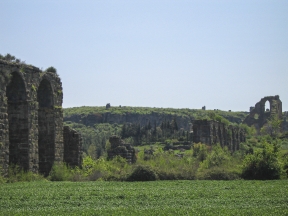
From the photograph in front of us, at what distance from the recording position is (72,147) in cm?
2522

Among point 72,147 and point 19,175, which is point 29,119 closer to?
point 19,175

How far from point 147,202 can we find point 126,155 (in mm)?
14205

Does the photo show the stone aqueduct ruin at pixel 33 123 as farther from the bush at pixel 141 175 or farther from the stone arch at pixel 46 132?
the bush at pixel 141 175

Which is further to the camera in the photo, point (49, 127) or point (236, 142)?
point (236, 142)

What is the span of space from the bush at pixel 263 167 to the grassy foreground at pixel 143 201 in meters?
5.73

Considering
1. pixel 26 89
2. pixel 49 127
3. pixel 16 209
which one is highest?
pixel 26 89

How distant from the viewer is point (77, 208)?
11.7m

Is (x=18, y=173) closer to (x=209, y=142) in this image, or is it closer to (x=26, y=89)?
(x=26, y=89)

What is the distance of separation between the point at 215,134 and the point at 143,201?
1174 inches

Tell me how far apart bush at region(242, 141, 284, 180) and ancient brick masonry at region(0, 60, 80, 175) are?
30.0ft

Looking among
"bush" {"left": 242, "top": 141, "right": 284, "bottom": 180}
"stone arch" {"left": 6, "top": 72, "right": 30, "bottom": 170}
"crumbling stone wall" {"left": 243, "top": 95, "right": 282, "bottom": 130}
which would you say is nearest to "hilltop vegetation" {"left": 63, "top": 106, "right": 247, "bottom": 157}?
"crumbling stone wall" {"left": 243, "top": 95, "right": 282, "bottom": 130}

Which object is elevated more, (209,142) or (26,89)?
(26,89)

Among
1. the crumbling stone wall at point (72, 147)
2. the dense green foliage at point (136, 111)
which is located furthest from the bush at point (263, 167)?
the dense green foliage at point (136, 111)

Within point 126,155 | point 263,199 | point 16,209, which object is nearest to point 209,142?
Answer: point 126,155
